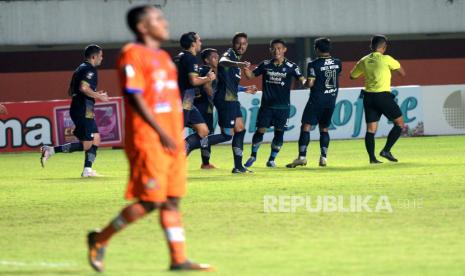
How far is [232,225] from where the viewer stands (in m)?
11.8

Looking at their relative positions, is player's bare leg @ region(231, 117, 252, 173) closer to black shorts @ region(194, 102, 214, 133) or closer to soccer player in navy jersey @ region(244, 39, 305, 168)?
soccer player in navy jersey @ region(244, 39, 305, 168)

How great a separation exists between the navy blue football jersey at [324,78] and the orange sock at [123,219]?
12009mm

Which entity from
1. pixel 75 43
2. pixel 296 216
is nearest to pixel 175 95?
pixel 296 216

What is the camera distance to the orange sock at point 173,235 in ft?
27.7

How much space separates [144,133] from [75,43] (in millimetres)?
30913

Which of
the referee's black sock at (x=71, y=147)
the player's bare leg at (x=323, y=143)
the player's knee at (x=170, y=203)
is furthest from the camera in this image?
the player's bare leg at (x=323, y=143)

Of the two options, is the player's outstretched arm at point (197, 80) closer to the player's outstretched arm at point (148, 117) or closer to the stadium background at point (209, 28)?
the player's outstretched arm at point (148, 117)

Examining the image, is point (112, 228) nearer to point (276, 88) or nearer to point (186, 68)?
point (186, 68)

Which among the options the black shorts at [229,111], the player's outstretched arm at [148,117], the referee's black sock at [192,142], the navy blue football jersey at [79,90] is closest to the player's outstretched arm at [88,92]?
the navy blue football jersey at [79,90]

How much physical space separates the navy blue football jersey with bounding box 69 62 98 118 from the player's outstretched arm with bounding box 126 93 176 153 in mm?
10407

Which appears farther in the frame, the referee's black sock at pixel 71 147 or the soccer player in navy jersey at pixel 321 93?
the soccer player in navy jersey at pixel 321 93

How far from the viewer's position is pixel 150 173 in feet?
27.2

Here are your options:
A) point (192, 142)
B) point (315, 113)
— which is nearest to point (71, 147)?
point (192, 142)

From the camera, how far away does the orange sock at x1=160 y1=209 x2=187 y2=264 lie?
27.7 feet
